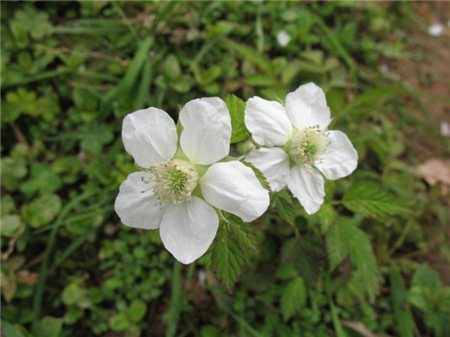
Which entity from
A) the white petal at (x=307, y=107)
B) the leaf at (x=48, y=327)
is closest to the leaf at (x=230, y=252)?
the white petal at (x=307, y=107)

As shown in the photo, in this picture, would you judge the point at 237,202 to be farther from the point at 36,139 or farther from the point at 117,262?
the point at 36,139

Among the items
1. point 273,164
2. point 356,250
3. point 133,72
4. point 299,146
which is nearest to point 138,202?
point 273,164

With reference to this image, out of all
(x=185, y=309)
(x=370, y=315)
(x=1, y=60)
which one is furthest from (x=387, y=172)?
(x=1, y=60)

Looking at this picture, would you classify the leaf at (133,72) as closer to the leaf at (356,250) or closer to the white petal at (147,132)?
the white petal at (147,132)

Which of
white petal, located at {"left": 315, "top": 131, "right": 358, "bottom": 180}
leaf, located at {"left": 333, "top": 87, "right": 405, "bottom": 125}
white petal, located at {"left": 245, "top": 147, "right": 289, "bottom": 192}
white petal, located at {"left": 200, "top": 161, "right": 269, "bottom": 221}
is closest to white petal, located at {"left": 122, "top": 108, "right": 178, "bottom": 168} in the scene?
white petal, located at {"left": 200, "top": 161, "right": 269, "bottom": 221}

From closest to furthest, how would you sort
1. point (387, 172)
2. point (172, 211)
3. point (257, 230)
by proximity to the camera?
point (172, 211), point (257, 230), point (387, 172)

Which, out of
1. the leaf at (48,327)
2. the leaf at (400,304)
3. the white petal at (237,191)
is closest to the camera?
the white petal at (237,191)

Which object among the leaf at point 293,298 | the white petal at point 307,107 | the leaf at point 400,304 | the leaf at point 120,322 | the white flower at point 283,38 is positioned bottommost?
the leaf at point 400,304

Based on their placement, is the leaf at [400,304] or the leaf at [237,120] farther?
the leaf at [400,304]
